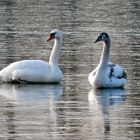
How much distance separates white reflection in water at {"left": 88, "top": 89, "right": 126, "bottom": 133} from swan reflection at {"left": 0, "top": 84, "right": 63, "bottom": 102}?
0.66 m

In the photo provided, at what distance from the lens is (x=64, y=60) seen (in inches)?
944

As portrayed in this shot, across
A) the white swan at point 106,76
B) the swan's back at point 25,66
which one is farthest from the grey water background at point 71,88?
the swan's back at point 25,66

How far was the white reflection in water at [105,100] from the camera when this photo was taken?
16.1 metres

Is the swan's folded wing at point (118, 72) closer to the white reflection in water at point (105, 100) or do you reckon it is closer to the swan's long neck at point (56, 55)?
the white reflection in water at point (105, 100)

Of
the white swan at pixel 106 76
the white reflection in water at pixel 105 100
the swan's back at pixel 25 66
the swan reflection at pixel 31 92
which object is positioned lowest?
the white reflection in water at pixel 105 100

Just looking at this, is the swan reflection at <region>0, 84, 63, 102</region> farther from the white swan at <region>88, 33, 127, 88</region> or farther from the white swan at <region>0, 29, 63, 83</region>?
the white swan at <region>88, 33, 127, 88</region>

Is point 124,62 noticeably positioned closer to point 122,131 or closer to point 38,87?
point 38,87

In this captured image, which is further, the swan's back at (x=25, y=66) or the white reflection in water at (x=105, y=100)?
the swan's back at (x=25, y=66)

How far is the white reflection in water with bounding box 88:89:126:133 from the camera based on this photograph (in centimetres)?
1610

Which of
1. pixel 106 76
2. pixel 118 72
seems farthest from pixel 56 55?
pixel 118 72

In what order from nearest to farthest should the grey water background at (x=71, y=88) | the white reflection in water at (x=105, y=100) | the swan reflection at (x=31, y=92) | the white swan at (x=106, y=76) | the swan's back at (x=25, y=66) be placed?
1. the grey water background at (x=71, y=88)
2. the white reflection in water at (x=105, y=100)
3. the swan reflection at (x=31, y=92)
4. the white swan at (x=106, y=76)
5. the swan's back at (x=25, y=66)

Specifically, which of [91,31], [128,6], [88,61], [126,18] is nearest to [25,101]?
[88,61]

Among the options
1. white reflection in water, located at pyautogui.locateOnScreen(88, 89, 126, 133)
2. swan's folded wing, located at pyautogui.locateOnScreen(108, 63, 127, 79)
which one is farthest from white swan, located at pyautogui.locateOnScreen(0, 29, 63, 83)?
white reflection in water, located at pyautogui.locateOnScreen(88, 89, 126, 133)

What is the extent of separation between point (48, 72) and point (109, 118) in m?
5.10
